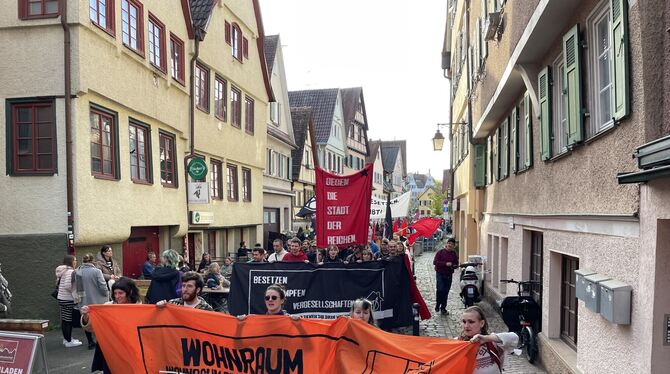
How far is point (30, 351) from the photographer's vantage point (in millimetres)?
6043

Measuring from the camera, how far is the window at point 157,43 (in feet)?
52.2

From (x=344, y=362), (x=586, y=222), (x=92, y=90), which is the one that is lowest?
(x=344, y=362)

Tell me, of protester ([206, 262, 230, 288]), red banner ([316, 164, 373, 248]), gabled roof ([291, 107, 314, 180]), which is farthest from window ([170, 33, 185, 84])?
gabled roof ([291, 107, 314, 180])

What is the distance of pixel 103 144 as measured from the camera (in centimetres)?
1351

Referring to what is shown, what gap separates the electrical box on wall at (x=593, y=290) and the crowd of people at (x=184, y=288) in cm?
178

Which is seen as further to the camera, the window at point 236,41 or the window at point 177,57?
the window at point 236,41

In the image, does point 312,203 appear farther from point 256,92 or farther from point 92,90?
point 92,90

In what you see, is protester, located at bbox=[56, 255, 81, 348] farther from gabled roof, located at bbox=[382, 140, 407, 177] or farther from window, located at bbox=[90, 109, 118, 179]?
gabled roof, located at bbox=[382, 140, 407, 177]

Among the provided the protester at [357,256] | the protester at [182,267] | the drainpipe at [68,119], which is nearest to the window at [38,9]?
the drainpipe at [68,119]

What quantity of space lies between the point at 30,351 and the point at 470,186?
16.7m

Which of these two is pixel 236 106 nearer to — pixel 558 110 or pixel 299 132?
pixel 299 132

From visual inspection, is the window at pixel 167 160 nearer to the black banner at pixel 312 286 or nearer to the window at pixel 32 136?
the window at pixel 32 136

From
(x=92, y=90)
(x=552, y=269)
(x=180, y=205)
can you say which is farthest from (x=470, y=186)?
(x=92, y=90)

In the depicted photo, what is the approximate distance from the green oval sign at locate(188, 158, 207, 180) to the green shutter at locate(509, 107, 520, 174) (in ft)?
29.5
